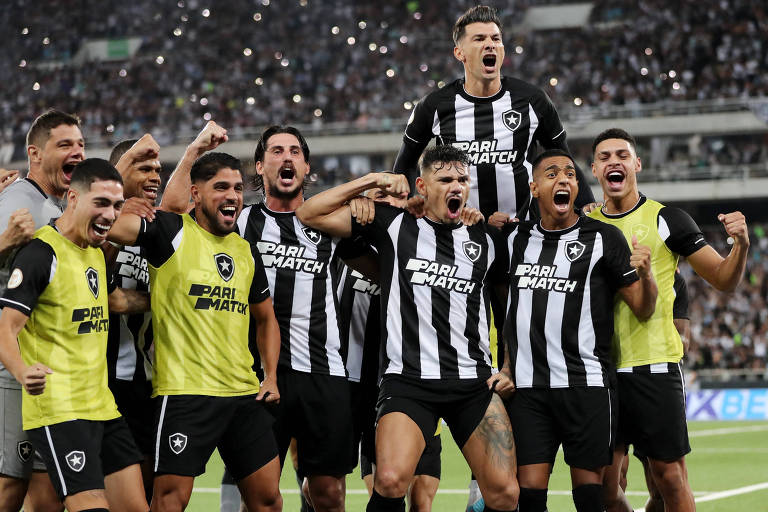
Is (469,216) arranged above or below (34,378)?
above

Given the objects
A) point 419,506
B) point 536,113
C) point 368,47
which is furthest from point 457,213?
point 368,47

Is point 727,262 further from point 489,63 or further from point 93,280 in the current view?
point 93,280

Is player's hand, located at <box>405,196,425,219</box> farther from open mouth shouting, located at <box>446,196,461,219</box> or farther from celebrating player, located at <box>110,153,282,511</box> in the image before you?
celebrating player, located at <box>110,153,282,511</box>

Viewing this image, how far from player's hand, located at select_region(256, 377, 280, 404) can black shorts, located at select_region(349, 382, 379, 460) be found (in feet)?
3.50

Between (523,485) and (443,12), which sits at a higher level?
(443,12)

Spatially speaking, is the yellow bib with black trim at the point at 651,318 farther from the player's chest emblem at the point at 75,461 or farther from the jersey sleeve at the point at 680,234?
the player's chest emblem at the point at 75,461

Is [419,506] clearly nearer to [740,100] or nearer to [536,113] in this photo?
[536,113]

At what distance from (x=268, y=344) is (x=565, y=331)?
1.75m

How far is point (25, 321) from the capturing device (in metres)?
5.23

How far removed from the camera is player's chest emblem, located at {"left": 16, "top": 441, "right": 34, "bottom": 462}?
566 cm

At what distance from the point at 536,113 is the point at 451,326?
1.72 meters

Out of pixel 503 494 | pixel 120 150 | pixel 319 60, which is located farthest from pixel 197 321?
pixel 319 60

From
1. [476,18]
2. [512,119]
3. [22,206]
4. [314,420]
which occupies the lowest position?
[314,420]

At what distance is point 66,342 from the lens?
5.38m
